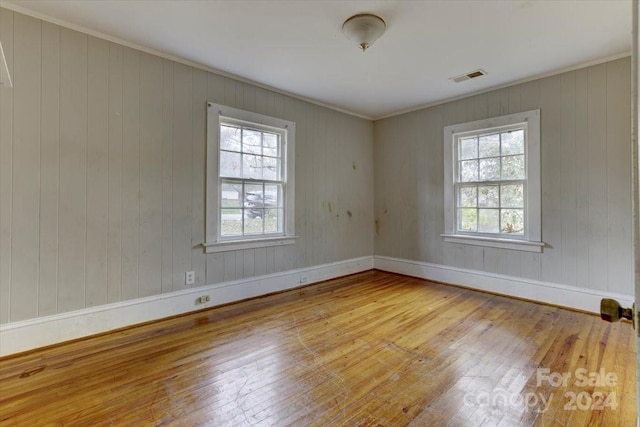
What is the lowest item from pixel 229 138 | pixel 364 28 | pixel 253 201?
pixel 253 201

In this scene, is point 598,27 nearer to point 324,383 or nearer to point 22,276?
point 324,383

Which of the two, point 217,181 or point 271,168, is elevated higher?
point 271,168

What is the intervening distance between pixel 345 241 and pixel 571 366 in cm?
300

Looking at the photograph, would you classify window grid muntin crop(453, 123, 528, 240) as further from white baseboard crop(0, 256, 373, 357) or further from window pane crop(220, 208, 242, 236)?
window pane crop(220, 208, 242, 236)

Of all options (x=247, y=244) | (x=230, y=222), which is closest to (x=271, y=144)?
(x=230, y=222)

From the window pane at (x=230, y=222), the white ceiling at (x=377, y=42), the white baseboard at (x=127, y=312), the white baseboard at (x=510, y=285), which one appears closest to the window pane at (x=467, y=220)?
the white baseboard at (x=510, y=285)

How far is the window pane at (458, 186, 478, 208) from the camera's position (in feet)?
13.0

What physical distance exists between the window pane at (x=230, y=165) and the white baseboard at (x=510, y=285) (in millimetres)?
2818

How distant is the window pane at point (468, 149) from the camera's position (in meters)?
3.95

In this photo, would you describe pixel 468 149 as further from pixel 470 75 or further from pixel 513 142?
pixel 470 75

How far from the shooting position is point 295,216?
399cm

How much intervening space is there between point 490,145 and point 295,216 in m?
2.66

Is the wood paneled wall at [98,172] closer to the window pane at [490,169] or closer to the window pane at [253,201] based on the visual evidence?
the window pane at [253,201]

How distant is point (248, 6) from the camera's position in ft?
7.19
